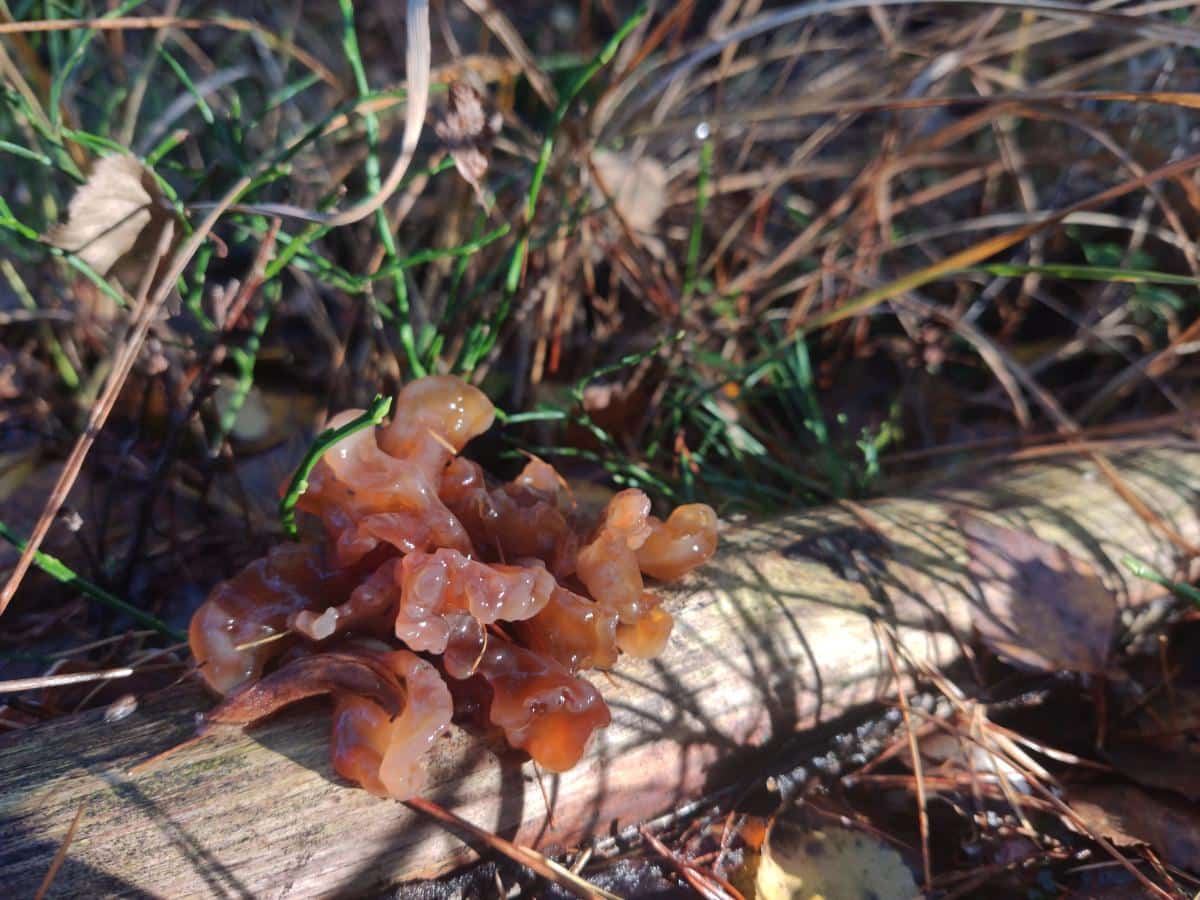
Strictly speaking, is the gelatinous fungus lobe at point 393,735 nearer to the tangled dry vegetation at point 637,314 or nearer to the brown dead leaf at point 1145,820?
the tangled dry vegetation at point 637,314

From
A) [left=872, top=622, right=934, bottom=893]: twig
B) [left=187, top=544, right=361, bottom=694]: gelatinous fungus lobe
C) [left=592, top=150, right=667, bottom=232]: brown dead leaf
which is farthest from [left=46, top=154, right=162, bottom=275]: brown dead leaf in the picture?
[left=872, top=622, right=934, bottom=893]: twig

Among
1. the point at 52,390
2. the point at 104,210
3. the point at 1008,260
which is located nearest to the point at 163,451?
the point at 104,210

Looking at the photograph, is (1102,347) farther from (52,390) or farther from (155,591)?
(52,390)

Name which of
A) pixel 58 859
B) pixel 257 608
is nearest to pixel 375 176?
pixel 257 608

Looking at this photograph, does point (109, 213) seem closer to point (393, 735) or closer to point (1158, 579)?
point (393, 735)

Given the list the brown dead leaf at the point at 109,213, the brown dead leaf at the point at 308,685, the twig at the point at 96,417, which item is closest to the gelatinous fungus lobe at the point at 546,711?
the brown dead leaf at the point at 308,685

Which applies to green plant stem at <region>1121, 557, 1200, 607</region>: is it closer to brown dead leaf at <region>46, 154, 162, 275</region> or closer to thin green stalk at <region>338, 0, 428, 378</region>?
thin green stalk at <region>338, 0, 428, 378</region>
